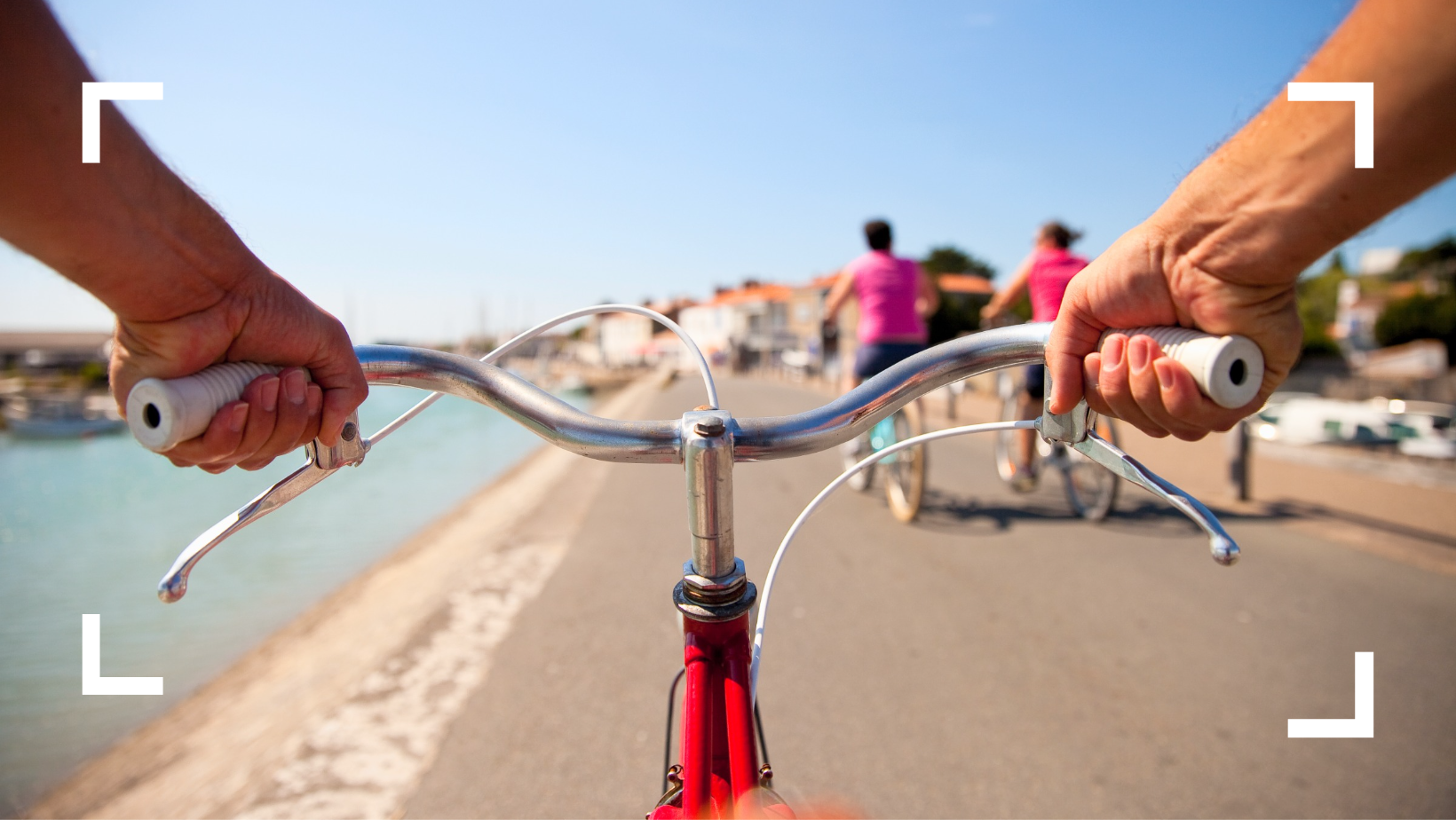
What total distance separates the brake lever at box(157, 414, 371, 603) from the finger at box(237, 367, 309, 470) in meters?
0.06

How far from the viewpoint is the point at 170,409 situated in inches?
31.3

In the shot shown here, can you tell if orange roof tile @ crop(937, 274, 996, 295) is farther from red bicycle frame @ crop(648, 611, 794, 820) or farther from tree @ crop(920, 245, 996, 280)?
red bicycle frame @ crop(648, 611, 794, 820)

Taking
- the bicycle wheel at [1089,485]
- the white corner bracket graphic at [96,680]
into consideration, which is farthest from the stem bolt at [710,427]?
the bicycle wheel at [1089,485]

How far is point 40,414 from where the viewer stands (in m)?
45.9

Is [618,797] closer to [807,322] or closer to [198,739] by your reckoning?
[198,739]

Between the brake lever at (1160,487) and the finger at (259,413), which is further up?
the finger at (259,413)

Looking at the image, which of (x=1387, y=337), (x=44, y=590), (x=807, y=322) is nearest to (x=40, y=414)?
(x=44, y=590)

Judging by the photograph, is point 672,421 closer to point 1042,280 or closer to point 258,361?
point 258,361

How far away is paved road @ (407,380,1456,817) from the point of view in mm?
2629

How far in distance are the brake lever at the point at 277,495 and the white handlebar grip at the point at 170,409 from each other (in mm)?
164

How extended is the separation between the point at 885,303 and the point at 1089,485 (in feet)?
7.77

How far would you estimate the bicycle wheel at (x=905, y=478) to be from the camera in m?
6.08

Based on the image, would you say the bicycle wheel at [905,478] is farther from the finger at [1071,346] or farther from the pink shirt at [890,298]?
the finger at [1071,346]

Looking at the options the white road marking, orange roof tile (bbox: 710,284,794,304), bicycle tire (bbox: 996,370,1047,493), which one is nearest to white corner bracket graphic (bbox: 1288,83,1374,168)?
the white road marking
